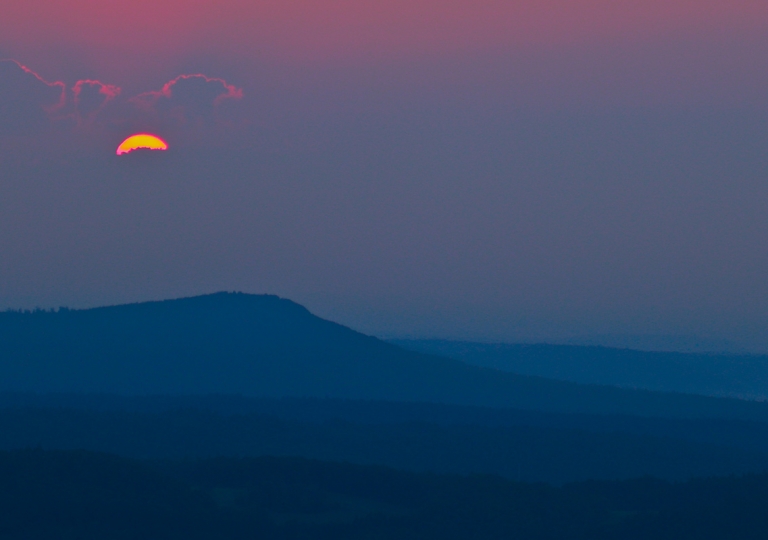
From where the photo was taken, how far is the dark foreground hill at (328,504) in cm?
9631

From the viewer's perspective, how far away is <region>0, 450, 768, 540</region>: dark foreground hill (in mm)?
96312

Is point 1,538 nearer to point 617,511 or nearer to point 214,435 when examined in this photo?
A: point 617,511

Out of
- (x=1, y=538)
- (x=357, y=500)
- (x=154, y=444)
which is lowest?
(x=1, y=538)

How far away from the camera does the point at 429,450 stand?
635 ft

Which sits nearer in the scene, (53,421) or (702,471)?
(702,471)

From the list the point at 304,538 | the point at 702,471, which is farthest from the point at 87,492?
the point at 702,471

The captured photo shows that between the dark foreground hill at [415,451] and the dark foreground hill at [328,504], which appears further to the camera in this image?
the dark foreground hill at [415,451]

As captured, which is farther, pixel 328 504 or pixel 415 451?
pixel 415 451

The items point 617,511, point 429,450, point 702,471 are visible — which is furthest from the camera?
point 429,450

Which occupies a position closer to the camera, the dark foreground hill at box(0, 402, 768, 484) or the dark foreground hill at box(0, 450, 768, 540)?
the dark foreground hill at box(0, 450, 768, 540)

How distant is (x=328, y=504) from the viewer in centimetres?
11781

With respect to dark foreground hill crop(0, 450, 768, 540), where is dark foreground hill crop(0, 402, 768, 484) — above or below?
above

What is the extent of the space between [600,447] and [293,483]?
3550 inches

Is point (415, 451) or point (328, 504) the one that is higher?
point (415, 451)
